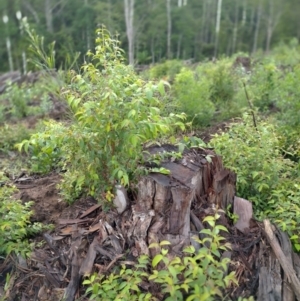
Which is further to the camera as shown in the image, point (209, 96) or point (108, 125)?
point (209, 96)

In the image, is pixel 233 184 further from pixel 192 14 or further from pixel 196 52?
pixel 192 14

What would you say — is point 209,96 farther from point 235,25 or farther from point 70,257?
point 235,25

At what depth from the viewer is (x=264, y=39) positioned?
32.6m

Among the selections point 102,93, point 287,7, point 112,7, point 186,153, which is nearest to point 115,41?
point 102,93

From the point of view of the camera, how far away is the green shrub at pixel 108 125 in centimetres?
267

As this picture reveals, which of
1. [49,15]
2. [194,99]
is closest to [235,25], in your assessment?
[49,15]

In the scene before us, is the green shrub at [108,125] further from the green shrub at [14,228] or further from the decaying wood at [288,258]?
the decaying wood at [288,258]

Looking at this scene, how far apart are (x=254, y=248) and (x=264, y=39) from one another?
1284 inches

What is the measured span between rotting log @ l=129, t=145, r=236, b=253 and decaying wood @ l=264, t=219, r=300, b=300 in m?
0.39

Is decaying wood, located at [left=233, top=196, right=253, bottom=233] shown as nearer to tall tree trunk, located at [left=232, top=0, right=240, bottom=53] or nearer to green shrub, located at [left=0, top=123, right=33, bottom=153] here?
green shrub, located at [left=0, top=123, right=33, bottom=153]

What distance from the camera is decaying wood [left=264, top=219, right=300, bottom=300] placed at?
8.55 ft

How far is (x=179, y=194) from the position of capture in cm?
279

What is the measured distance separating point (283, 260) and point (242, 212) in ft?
1.65

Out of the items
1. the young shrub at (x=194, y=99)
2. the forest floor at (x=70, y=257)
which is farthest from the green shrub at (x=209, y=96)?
the forest floor at (x=70, y=257)
